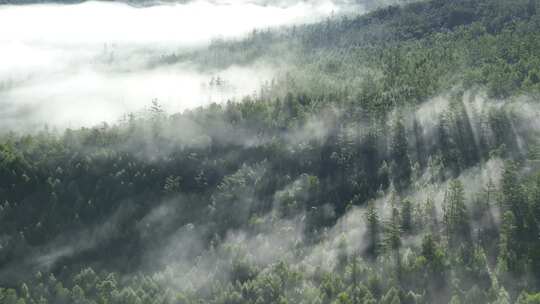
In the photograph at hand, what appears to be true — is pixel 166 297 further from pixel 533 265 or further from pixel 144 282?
pixel 533 265

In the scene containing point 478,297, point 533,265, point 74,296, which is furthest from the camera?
point 74,296

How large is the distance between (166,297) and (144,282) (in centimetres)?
1841

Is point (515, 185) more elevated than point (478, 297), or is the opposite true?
point (515, 185)

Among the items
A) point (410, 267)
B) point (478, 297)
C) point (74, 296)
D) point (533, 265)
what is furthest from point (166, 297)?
point (533, 265)

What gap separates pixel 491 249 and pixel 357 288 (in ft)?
151

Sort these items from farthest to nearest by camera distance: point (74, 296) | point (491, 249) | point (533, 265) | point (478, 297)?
point (74, 296)
point (491, 249)
point (533, 265)
point (478, 297)

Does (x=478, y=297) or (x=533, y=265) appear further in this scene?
(x=533, y=265)

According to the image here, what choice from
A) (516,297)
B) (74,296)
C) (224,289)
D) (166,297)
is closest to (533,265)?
(516,297)

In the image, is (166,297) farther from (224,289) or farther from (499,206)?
(499,206)

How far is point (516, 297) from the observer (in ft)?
522

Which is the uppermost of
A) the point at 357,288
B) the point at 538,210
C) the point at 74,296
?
the point at 538,210

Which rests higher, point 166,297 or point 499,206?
point 499,206

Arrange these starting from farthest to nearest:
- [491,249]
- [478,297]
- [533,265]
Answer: [491,249] < [533,265] < [478,297]

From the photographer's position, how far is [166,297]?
183375mm
